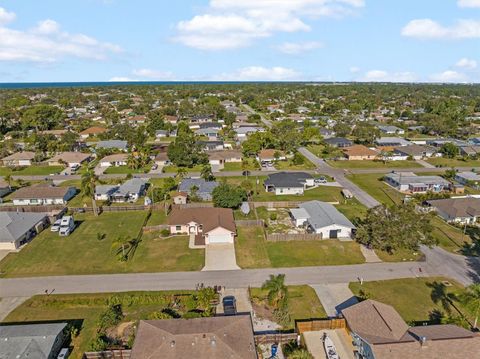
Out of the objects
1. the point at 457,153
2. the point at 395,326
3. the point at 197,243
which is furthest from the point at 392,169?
the point at 395,326

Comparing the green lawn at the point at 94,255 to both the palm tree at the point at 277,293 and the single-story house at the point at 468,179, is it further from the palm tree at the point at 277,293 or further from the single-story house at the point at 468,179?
the single-story house at the point at 468,179

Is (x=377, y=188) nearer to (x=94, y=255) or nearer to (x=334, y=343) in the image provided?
(x=334, y=343)

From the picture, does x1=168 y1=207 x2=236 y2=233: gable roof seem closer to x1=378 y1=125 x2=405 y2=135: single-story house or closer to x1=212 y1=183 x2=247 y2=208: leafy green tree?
x1=212 y1=183 x2=247 y2=208: leafy green tree

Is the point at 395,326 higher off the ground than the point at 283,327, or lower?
higher

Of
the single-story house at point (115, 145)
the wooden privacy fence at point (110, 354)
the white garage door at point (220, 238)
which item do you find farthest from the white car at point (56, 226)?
the single-story house at point (115, 145)

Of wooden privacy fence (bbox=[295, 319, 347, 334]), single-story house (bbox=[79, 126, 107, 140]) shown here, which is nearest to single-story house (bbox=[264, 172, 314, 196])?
wooden privacy fence (bbox=[295, 319, 347, 334])

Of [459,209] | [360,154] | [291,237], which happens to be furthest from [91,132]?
[459,209]

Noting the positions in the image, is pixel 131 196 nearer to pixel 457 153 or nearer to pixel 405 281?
pixel 405 281

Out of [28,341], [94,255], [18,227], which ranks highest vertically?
[18,227]
